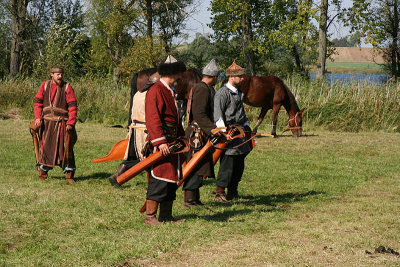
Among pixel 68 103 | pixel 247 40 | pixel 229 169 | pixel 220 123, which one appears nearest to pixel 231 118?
pixel 220 123

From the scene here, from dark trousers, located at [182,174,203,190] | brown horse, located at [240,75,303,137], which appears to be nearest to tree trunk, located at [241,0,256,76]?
brown horse, located at [240,75,303,137]

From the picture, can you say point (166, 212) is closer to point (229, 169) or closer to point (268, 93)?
point (229, 169)

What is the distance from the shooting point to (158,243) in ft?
16.1

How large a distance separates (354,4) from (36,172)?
747 inches

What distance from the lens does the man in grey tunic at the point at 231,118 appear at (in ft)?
21.5

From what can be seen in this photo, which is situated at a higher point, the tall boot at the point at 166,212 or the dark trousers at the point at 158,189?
the dark trousers at the point at 158,189

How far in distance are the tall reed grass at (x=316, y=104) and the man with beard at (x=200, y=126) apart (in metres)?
9.75

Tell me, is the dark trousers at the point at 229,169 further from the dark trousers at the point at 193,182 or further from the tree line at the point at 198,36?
the tree line at the point at 198,36

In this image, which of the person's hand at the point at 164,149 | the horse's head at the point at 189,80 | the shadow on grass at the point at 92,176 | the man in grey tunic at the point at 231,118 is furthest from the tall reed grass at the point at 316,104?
the person's hand at the point at 164,149

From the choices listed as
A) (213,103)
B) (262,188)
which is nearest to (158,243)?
(213,103)

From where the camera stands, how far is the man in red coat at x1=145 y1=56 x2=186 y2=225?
16.9 feet

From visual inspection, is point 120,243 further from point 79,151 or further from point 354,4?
point 354,4

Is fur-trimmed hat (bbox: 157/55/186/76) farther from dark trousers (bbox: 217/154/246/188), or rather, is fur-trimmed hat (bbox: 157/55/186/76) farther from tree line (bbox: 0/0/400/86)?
tree line (bbox: 0/0/400/86)

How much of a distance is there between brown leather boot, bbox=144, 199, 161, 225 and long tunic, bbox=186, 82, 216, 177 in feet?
3.12
